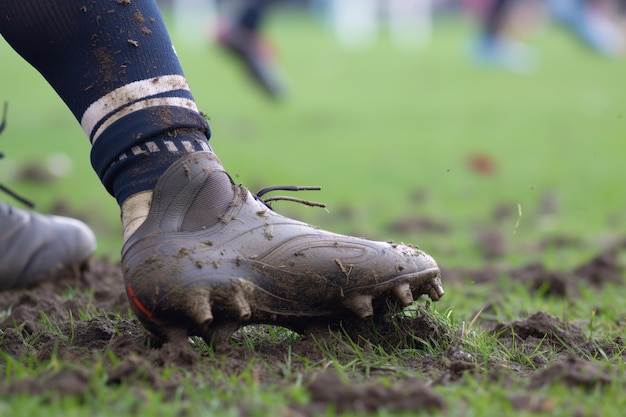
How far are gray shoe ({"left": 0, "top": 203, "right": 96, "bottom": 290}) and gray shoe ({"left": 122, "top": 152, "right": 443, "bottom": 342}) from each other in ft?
3.62

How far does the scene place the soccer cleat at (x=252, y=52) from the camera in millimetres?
8742

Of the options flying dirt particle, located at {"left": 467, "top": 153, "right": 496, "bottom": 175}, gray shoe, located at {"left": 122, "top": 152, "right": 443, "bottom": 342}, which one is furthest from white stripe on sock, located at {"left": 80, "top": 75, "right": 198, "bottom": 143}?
flying dirt particle, located at {"left": 467, "top": 153, "right": 496, "bottom": 175}

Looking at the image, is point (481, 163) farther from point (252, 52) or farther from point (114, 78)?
point (114, 78)

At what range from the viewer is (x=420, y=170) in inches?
265

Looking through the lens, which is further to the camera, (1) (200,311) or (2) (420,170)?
(2) (420,170)

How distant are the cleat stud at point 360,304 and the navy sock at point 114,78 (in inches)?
20.7

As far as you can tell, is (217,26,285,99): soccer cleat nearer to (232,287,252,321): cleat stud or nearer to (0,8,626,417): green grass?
(0,8,626,417): green grass

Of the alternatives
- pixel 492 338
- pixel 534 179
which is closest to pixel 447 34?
pixel 534 179

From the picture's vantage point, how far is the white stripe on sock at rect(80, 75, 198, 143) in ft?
6.62

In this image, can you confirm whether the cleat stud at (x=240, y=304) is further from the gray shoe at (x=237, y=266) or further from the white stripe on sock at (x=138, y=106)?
the white stripe on sock at (x=138, y=106)

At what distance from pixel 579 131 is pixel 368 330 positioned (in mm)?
6480

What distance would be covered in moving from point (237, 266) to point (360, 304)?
31cm

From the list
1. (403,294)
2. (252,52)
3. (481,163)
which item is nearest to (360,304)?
(403,294)

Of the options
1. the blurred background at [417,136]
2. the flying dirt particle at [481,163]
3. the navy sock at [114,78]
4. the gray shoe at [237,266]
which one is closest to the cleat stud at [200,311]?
the gray shoe at [237,266]
